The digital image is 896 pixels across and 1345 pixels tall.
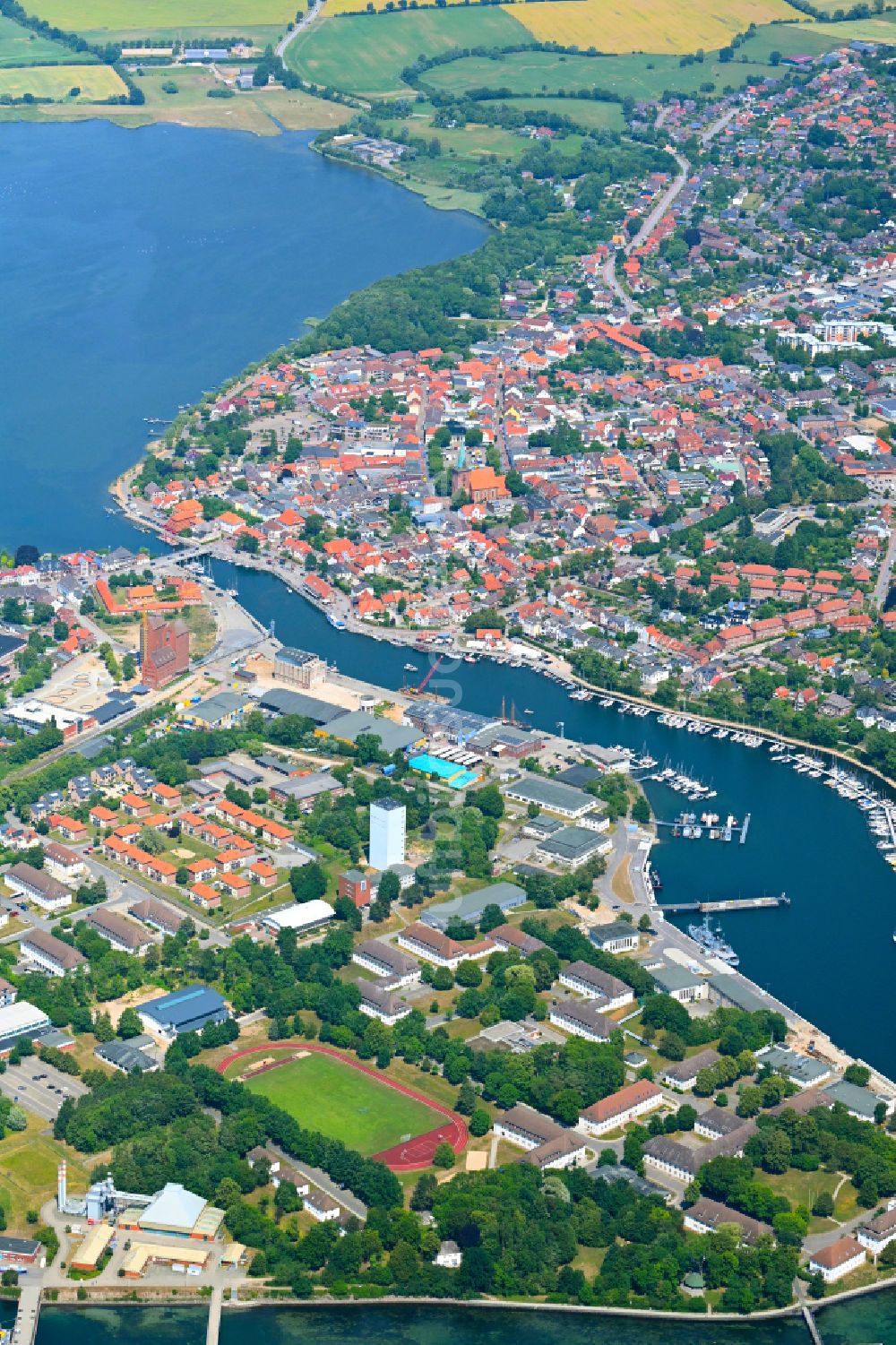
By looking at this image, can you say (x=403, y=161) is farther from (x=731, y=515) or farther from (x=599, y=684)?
(x=599, y=684)

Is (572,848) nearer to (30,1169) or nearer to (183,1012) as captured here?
(183,1012)

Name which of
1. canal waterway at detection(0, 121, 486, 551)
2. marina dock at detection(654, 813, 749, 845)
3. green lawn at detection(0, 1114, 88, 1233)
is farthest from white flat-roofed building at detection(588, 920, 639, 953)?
canal waterway at detection(0, 121, 486, 551)

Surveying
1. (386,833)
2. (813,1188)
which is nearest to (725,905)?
(386,833)

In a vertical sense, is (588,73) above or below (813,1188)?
below

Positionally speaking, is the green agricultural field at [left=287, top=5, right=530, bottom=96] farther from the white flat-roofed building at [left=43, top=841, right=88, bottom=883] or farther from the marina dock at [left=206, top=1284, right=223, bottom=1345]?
the marina dock at [left=206, top=1284, right=223, bottom=1345]

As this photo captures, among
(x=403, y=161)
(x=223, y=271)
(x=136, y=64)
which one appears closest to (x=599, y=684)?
(x=223, y=271)

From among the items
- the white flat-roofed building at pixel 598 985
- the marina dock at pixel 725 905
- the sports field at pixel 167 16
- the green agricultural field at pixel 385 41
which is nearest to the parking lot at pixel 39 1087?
the white flat-roofed building at pixel 598 985
